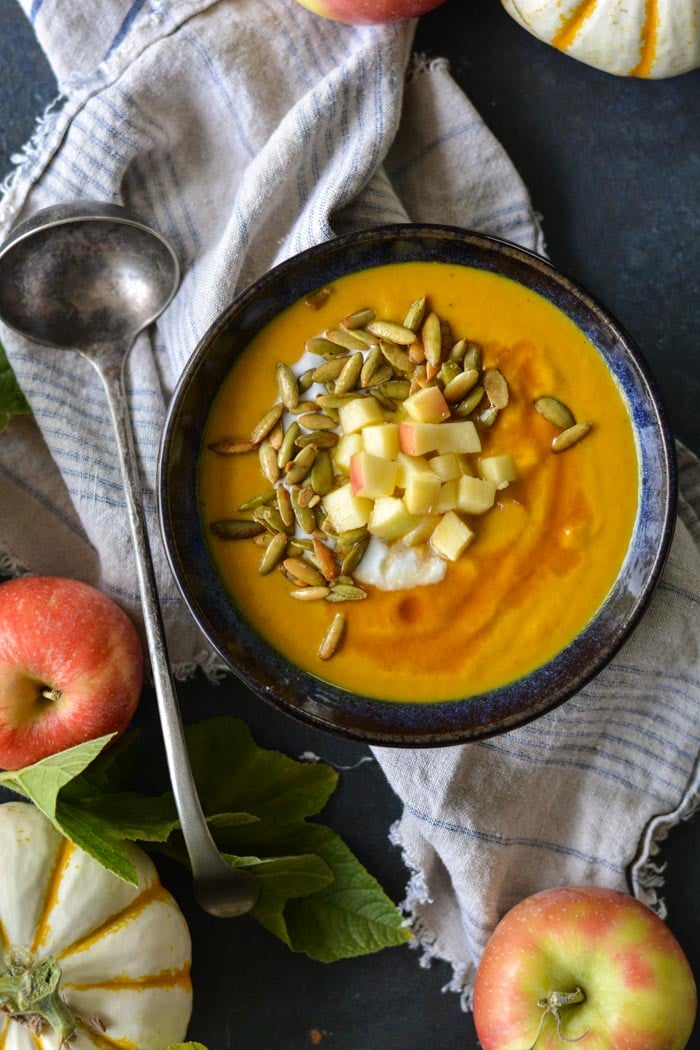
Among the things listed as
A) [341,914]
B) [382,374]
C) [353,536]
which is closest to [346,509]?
[353,536]

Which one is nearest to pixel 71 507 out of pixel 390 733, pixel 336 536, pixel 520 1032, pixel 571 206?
pixel 336 536

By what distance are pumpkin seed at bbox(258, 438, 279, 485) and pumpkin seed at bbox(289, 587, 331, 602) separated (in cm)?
20

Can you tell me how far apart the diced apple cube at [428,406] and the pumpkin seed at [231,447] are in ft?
0.98

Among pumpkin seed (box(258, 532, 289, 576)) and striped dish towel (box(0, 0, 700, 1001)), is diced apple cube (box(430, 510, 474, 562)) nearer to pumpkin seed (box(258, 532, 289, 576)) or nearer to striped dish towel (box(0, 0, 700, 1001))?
pumpkin seed (box(258, 532, 289, 576))

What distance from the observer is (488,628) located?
1969mm

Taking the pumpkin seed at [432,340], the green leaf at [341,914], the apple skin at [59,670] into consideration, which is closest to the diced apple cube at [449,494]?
the pumpkin seed at [432,340]

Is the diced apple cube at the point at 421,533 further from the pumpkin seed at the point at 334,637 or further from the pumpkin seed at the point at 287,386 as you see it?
the pumpkin seed at the point at 287,386

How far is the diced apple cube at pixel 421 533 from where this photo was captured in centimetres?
195

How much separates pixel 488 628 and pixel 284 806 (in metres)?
0.65

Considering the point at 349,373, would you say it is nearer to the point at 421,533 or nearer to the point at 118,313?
the point at 421,533

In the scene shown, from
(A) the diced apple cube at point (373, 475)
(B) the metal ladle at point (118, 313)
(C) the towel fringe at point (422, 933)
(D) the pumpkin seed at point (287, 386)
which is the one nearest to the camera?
(A) the diced apple cube at point (373, 475)

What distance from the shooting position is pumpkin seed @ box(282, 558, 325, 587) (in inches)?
77.6

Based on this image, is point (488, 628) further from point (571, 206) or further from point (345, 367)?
point (571, 206)

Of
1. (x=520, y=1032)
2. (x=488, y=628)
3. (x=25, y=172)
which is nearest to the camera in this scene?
(x=488, y=628)
